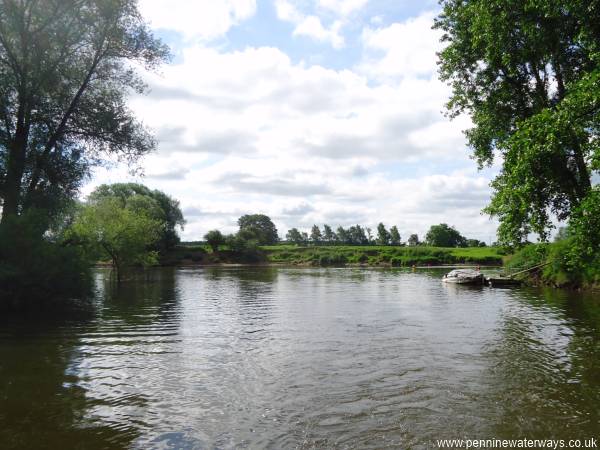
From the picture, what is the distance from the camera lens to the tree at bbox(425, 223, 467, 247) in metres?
186

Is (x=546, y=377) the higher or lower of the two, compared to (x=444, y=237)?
lower

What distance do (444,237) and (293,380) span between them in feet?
601

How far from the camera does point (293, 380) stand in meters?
13.5

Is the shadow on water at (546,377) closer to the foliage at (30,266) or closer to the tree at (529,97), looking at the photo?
the tree at (529,97)

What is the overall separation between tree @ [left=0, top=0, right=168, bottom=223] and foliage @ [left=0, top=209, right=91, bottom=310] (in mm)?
1281

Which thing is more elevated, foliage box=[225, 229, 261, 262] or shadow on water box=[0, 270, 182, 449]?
foliage box=[225, 229, 261, 262]

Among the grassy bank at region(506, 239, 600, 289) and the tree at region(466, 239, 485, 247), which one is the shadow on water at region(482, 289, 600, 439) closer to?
the grassy bank at region(506, 239, 600, 289)

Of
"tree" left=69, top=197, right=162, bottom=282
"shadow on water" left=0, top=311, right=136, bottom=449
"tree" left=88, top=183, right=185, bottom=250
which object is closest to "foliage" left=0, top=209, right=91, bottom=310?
"shadow on water" left=0, top=311, right=136, bottom=449

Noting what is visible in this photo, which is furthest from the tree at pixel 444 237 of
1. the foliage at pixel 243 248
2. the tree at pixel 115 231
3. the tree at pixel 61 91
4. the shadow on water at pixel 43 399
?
the shadow on water at pixel 43 399

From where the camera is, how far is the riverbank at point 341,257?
389ft

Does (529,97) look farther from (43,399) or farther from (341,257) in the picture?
(341,257)

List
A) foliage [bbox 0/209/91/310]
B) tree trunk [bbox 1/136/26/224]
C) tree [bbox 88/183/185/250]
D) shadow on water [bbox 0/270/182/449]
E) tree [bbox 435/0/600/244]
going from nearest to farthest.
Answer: shadow on water [bbox 0/270/182/449]
tree [bbox 435/0/600/244]
foliage [bbox 0/209/91/310]
tree trunk [bbox 1/136/26/224]
tree [bbox 88/183/185/250]

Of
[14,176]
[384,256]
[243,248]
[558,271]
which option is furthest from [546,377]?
[243,248]

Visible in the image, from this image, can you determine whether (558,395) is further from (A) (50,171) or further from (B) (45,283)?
(A) (50,171)
